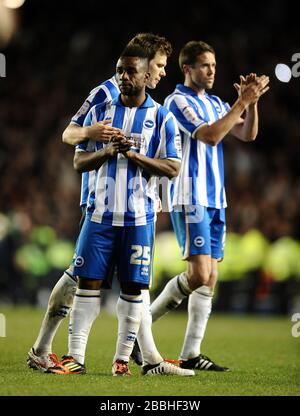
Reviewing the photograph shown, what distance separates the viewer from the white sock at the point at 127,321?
5875 millimetres

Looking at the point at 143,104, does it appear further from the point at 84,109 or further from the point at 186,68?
the point at 186,68

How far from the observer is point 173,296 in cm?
695

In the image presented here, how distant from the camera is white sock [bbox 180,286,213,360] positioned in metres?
6.83

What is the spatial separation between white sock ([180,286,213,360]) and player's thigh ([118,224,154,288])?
1.13 m

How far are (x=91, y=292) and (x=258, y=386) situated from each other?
118cm

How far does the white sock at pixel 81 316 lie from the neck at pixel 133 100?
1207mm

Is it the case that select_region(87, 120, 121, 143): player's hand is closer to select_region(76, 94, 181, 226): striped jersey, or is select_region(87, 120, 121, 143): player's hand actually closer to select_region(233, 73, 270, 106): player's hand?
select_region(76, 94, 181, 226): striped jersey

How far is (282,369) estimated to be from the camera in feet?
22.0

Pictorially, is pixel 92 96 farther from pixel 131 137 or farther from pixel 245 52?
pixel 245 52

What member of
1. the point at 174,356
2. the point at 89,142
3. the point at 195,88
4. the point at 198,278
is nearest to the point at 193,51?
the point at 195,88

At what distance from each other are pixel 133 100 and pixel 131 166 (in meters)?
0.44

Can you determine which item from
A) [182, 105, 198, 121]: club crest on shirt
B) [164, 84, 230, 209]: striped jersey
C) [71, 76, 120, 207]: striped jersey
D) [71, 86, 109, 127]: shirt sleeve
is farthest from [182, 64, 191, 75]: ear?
[71, 86, 109, 127]: shirt sleeve
